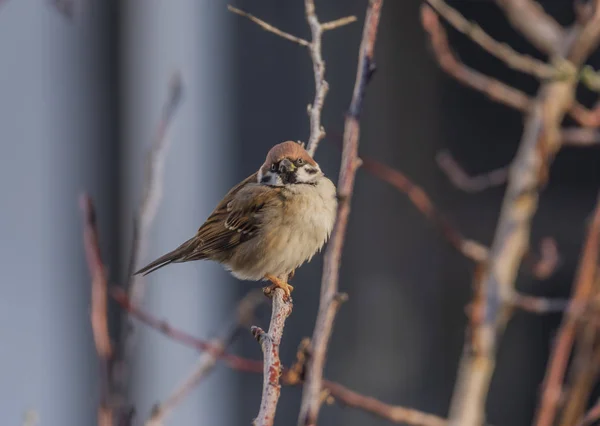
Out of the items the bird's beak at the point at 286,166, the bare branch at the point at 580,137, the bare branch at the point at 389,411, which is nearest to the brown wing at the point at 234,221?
the bird's beak at the point at 286,166

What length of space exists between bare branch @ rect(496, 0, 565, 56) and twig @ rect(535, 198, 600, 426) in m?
0.34

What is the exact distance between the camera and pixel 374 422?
17.8 feet

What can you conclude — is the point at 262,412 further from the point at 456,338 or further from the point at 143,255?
the point at 456,338

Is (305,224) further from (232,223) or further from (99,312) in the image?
(99,312)

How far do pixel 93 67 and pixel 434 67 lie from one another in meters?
1.93

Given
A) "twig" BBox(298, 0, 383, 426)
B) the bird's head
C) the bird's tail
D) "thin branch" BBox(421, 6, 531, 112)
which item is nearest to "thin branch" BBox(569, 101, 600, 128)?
"thin branch" BBox(421, 6, 531, 112)

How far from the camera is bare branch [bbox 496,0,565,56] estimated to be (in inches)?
67.6

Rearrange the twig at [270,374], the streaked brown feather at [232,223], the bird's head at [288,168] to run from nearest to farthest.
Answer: the twig at [270,374]
the bird's head at [288,168]
the streaked brown feather at [232,223]

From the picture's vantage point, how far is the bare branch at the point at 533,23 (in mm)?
1716

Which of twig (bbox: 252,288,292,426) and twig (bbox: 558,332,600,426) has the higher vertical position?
twig (bbox: 558,332,600,426)

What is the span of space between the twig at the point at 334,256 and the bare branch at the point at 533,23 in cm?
57

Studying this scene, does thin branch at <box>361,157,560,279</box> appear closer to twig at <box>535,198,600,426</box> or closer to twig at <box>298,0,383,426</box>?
twig at <box>535,198,600,426</box>


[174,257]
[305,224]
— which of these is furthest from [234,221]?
[174,257]

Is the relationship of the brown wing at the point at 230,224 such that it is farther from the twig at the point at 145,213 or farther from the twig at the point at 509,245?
the twig at the point at 509,245
